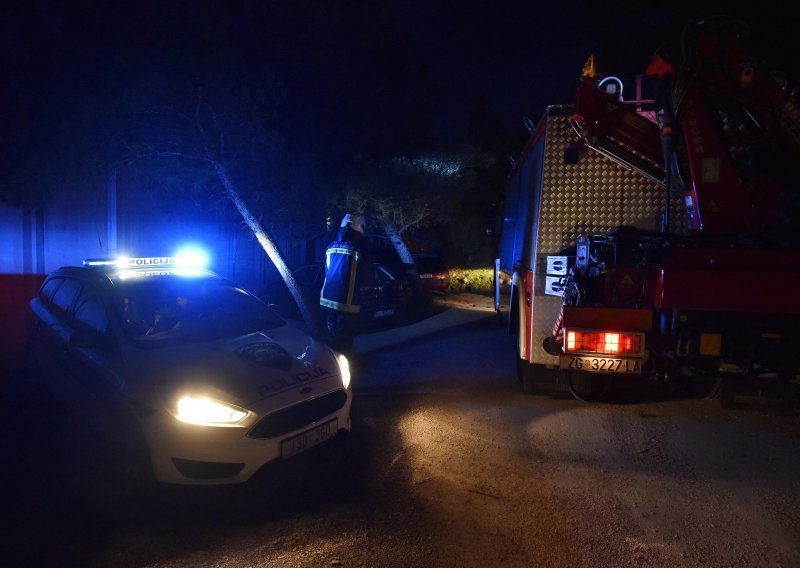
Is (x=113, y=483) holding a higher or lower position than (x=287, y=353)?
lower

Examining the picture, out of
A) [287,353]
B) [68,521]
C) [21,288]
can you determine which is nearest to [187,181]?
[21,288]

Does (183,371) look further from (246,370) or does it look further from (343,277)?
(343,277)

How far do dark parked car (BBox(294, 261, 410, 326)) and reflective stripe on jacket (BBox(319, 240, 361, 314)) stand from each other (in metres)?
2.58

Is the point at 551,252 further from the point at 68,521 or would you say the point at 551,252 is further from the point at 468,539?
the point at 68,521

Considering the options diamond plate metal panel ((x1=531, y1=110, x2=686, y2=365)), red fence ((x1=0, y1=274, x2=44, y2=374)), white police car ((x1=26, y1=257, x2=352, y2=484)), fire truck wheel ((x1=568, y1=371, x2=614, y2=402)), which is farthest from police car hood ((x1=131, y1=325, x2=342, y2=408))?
red fence ((x1=0, y1=274, x2=44, y2=374))

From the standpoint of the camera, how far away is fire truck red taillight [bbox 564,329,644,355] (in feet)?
14.9

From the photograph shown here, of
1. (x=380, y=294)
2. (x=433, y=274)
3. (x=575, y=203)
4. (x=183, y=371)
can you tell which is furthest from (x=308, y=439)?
(x=433, y=274)

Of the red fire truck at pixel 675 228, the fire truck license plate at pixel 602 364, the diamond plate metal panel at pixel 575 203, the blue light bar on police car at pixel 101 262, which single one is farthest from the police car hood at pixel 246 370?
the diamond plate metal panel at pixel 575 203

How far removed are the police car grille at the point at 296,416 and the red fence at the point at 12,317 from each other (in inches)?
208

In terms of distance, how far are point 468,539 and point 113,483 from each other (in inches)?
106

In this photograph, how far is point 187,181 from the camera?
10.8m

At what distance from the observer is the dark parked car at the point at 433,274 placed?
1512cm

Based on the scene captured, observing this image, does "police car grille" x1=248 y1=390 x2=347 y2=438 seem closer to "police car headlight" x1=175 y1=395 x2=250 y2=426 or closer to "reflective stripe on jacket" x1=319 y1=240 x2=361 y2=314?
"police car headlight" x1=175 y1=395 x2=250 y2=426

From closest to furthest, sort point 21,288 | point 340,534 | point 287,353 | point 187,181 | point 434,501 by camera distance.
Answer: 1. point 340,534
2. point 434,501
3. point 287,353
4. point 21,288
5. point 187,181
